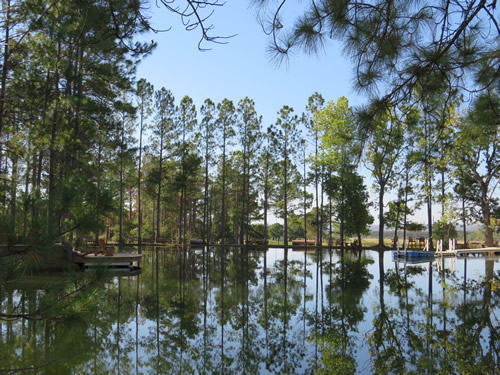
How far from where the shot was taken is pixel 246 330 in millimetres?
5461

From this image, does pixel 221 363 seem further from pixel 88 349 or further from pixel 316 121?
pixel 316 121

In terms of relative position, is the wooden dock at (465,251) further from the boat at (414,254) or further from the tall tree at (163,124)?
the tall tree at (163,124)

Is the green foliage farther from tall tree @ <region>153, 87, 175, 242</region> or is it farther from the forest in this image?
tall tree @ <region>153, 87, 175, 242</region>

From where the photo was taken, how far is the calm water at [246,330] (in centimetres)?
390

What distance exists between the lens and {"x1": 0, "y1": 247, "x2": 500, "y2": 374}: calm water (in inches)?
154

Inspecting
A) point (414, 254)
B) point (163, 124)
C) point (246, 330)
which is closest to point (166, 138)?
point (163, 124)

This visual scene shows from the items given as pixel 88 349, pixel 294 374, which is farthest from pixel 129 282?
pixel 294 374

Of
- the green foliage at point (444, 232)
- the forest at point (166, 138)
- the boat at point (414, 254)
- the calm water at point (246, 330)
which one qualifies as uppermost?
the forest at point (166, 138)

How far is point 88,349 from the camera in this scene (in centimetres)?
459

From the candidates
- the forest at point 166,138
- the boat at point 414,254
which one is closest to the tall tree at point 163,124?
the forest at point 166,138

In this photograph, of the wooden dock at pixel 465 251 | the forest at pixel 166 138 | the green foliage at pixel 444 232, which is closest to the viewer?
the forest at pixel 166 138

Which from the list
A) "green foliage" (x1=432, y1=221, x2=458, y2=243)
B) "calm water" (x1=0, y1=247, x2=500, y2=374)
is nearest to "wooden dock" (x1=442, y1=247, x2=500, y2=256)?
"green foliage" (x1=432, y1=221, x2=458, y2=243)

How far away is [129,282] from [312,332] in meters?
6.11

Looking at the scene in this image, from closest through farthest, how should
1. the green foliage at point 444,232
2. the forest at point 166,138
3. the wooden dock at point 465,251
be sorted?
1. the forest at point 166,138
2. the green foliage at point 444,232
3. the wooden dock at point 465,251
